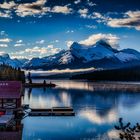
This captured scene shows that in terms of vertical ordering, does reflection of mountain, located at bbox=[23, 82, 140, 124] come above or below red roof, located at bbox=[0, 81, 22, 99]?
below

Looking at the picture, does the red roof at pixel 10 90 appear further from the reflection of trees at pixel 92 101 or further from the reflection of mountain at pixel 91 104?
the reflection of trees at pixel 92 101

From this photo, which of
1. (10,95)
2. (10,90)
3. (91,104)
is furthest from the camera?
(91,104)

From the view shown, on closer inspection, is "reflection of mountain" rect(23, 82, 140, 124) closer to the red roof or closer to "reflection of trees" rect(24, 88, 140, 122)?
"reflection of trees" rect(24, 88, 140, 122)

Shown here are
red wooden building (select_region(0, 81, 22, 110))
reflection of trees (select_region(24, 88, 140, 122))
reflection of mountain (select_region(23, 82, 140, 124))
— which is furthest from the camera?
reflection of trees (select_region(24, 88, 140, 122))

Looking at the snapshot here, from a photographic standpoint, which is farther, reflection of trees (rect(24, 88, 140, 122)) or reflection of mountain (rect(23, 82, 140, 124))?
reflection of trees (rect(24, 88, 140, 122))

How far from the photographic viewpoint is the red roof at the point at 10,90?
208ft

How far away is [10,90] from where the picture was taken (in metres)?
64.2

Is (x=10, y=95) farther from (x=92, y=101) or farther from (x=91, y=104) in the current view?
(x=92, y=101)

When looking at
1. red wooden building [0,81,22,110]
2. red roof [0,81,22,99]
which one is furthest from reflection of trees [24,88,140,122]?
red roof [0,81,22,99]

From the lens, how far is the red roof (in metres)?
63.4

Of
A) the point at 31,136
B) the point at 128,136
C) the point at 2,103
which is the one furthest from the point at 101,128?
the point at 128,136

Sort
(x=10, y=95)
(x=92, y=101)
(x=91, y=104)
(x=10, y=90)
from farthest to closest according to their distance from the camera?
(x=92, y=101) → (x=91, y=104) → (x=10, y=90) → (x=10, y=95)

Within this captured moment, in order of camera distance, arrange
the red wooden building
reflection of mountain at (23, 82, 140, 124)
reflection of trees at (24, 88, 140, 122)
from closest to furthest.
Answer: the red wooden building → reflection of mountain at (23, 82, 140, 124) → reflection of trees at (24, 88, 140, 122)

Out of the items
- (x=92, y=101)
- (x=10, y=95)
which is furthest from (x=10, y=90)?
(x=92, y=101)
